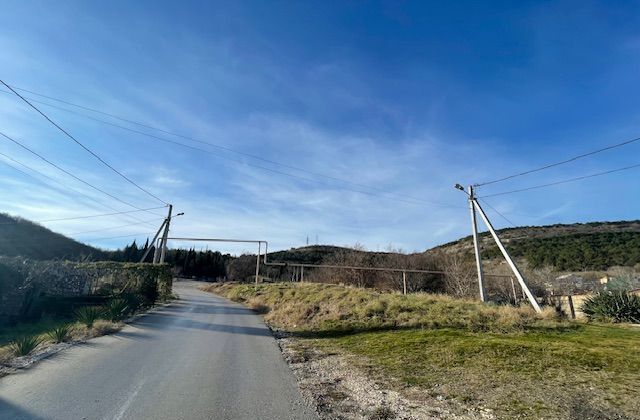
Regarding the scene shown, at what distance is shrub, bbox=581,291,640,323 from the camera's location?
579 inches

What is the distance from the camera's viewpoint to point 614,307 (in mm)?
15305

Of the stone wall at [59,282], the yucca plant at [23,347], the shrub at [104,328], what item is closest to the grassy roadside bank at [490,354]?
the shrub at [104,328]

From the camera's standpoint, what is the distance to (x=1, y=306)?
1667 centimetres

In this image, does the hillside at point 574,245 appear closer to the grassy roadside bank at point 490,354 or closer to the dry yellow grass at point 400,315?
the dry yellow grass at point 400,315

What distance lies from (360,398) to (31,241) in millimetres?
66124

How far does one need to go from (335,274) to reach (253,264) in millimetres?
51543

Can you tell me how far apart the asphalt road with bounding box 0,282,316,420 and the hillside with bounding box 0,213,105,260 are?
1807 inches

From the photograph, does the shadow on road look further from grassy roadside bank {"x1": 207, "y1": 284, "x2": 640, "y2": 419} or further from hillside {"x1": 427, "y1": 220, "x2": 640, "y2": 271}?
hillside {"x1": 427, "y1": 220, "x2": 640, "y2": 271}

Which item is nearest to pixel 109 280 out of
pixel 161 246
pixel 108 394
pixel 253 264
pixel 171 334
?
pixel 171 334

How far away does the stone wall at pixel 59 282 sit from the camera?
17109 mm

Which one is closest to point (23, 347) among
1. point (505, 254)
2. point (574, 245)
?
point (505, 254)

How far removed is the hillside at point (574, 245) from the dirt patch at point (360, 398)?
37.6m

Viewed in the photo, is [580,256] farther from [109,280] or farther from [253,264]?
[253,264]

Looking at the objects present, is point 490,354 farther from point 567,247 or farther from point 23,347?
point 567,247
